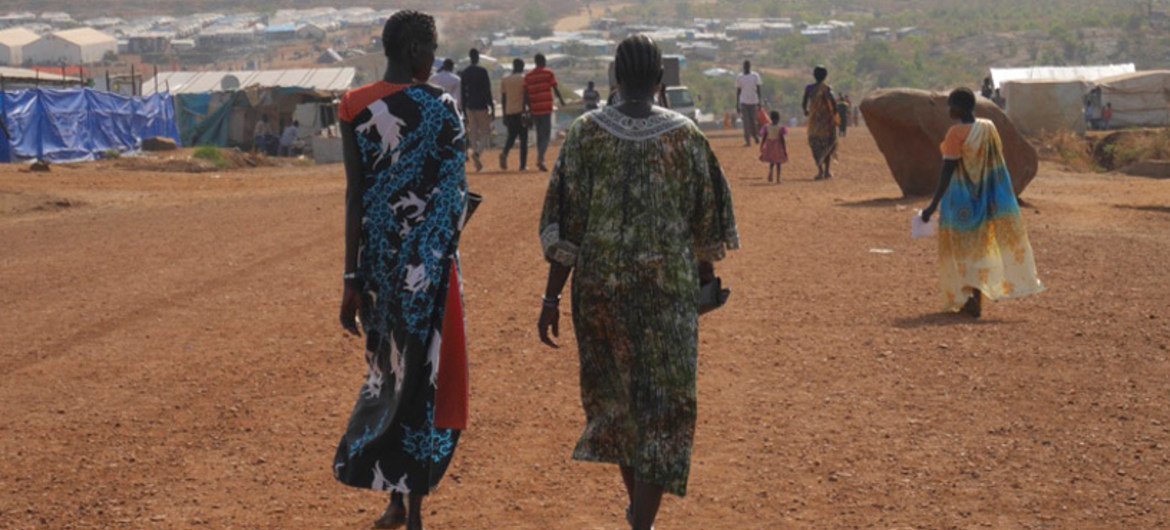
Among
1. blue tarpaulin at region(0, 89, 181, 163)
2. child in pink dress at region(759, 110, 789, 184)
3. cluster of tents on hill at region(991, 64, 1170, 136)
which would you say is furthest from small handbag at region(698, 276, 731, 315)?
cluster of tents on hill at region(991, 64, 1170, 136)

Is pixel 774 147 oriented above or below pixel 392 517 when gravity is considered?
below

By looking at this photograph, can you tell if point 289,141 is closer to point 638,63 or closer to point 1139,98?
point 1139,98

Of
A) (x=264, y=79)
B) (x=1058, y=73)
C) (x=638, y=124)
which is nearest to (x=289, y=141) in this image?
(x=264, y=79)

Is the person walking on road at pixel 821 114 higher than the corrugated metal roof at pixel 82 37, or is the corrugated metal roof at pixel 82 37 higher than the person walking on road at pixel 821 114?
the person walking on road at pixel 821 114

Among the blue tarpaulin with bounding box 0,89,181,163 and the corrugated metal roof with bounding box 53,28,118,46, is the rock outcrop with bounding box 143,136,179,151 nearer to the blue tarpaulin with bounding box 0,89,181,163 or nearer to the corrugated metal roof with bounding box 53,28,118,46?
the blue tarpaulin with bounding box 0,89,181,163

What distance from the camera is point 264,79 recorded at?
54.1 metres

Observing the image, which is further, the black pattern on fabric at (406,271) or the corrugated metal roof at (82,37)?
the corrugated metal roof at (82,37)

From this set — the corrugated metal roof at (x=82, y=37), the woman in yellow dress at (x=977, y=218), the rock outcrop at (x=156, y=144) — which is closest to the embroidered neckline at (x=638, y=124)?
the woman in yellow dress at (x=977, y=218)

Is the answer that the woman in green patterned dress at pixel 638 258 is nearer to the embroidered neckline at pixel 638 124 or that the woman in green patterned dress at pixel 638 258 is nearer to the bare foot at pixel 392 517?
the embroidered neckline at pixel 638 124

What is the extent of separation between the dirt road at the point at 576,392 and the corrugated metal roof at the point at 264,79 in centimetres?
3677

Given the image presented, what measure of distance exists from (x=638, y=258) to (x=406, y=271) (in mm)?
783

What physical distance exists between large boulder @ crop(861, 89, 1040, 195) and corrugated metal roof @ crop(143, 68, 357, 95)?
32.7 meters

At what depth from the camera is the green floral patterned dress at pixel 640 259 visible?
200 inches

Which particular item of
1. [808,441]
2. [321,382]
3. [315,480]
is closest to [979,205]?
[808,441]
